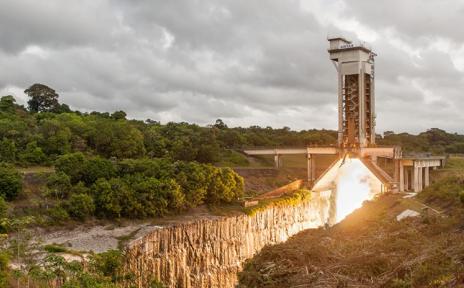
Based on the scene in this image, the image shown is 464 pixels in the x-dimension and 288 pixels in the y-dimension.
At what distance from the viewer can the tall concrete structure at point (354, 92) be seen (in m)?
83.4

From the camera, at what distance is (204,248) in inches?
2051

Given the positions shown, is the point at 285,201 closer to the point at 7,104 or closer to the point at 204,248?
the point at 204,248

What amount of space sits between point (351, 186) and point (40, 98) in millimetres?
68487

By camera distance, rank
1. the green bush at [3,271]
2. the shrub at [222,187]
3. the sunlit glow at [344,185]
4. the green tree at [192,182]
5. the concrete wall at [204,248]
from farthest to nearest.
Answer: the sunlit glow at [344,185], the shrub at [222,187], the green tree at [192,182], the concrete wall at [204,248], the green bush at [3,271]

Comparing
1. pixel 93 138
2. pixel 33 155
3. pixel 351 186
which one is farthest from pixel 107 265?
pixel 351 186

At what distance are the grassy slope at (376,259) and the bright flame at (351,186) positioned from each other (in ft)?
127

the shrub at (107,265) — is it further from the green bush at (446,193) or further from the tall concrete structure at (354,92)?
the tall concrete structure at (354,92)

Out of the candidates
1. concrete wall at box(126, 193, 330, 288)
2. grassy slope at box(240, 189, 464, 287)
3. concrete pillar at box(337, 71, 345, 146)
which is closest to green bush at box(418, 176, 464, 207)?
grassy slope at box(240, 189, 464, 287)

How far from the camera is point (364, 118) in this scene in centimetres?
8431

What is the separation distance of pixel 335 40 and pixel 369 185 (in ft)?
79.8

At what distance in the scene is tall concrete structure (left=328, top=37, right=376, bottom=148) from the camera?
274 ft

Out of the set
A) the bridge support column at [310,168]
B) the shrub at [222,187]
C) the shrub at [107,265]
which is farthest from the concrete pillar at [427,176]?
the shrub at [107,265]

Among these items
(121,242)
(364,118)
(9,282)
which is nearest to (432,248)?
(9,282)

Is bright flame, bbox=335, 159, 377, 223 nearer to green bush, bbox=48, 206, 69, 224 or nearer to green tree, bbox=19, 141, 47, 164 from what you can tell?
green bush, bbox=48, 206, 69, 224
